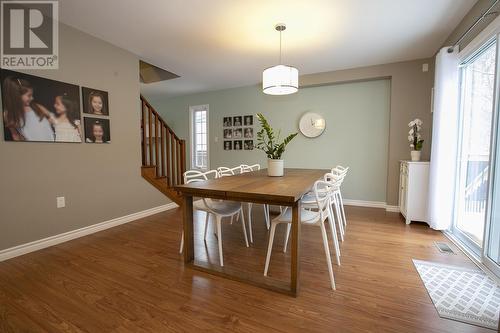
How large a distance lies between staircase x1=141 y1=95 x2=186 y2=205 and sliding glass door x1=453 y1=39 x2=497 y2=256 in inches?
156

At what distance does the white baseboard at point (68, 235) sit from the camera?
7.37 feet

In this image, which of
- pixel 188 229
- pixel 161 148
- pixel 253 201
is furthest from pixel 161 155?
pixel 253 201

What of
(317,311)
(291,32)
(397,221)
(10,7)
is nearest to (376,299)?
(317,311)

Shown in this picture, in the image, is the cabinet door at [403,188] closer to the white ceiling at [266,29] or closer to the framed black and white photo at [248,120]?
the white ceiling at [266,29]

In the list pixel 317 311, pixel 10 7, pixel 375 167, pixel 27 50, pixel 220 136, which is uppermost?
pixel 10 7

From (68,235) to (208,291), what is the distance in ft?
6.78

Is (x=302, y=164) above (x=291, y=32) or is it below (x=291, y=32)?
below

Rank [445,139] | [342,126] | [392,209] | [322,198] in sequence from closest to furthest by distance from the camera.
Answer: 1. [322,198]
2. [445,139]
3. [392,209]
4. [342,126]

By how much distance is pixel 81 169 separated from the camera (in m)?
2.80

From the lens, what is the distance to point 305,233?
112 inches

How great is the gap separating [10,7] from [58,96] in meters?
0.86

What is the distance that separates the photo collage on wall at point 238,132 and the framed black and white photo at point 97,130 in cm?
271

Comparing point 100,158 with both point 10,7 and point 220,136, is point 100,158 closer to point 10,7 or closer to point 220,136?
point 10,7

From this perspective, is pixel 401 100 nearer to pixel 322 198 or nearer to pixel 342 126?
pixel 342 126
